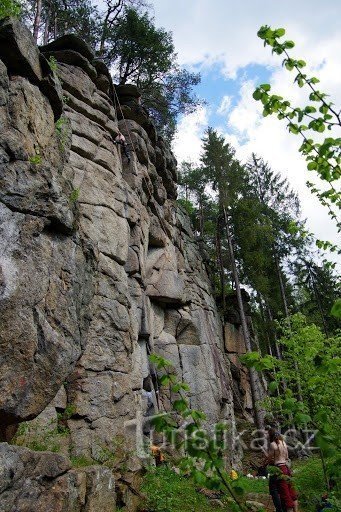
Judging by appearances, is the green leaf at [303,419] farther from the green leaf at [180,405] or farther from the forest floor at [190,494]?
the forest floor at [190,494]

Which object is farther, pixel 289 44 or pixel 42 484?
pixel 42 484

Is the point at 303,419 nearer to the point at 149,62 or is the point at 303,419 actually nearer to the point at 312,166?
the point at 312,166

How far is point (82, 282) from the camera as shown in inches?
232

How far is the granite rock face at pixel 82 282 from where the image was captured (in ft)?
15.1

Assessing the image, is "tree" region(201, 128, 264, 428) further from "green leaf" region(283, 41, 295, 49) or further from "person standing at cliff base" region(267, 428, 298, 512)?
"green leaf" region(283, 41, 295, 49)

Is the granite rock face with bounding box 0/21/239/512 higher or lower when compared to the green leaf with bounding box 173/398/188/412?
higher

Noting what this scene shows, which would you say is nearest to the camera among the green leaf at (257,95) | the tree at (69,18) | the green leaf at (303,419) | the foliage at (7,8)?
the green leaf at (303,419)

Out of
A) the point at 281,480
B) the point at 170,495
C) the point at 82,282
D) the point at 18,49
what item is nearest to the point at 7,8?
the point at 18,49

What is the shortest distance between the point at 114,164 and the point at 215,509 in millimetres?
9993

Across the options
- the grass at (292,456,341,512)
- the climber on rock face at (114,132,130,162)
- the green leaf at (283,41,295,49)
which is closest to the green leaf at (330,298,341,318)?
the green leaf at (283,41,295,49)

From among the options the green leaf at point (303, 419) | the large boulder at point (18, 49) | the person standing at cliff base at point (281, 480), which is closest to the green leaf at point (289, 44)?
the green leaf at point (303, 419)

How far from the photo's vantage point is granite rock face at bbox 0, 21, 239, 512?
4.61 metres

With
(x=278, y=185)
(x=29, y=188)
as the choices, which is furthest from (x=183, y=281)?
(x=278, y=185)

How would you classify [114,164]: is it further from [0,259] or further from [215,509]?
[215,509]
